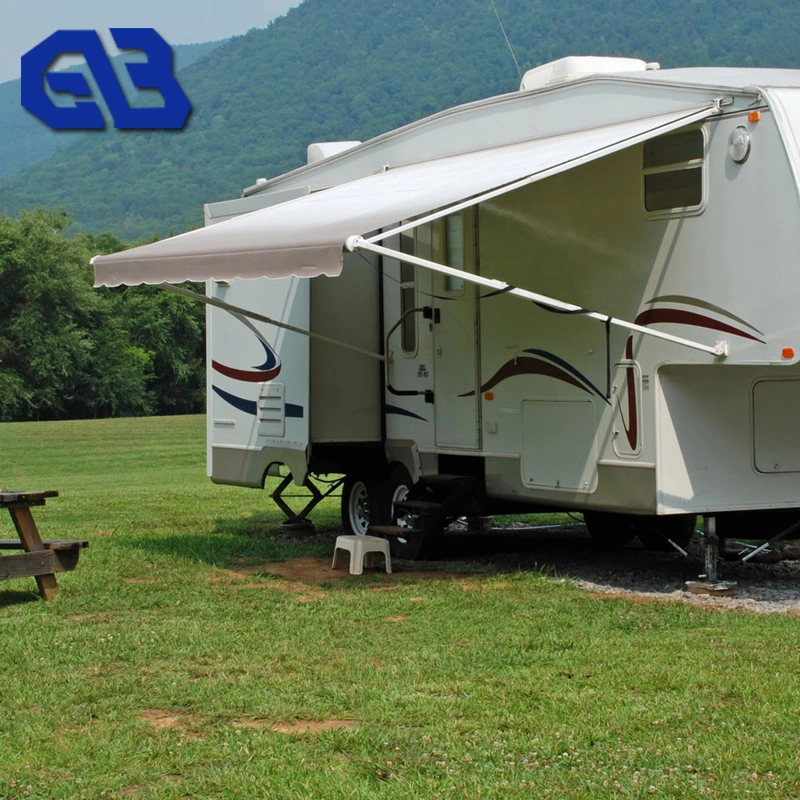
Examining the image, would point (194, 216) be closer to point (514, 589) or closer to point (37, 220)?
point (37, 220)

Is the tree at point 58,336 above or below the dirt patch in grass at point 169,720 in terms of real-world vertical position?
above

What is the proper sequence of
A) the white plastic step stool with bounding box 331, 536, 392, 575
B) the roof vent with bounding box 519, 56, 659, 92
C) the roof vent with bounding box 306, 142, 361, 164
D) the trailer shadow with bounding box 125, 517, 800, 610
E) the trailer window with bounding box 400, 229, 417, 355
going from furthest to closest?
the roof vent with bounding box 306, 142, 361, 164
the trailer window with bounding box 400, 229, 417, 355
the white plastic step stool with bounding box 331, 536, 392, 575
the roof vent with bounding box 519, 56, 659, 92
the trailer shadow with bounding box 125, 517, 800, 610

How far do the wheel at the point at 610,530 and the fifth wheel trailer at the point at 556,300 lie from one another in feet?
0.11

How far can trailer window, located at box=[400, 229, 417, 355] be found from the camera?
10289 mm

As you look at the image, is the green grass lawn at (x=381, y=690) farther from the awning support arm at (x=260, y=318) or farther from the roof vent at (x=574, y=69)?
the roof vent at (x=574, y=69)

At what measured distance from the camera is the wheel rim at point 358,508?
1130 centimetres

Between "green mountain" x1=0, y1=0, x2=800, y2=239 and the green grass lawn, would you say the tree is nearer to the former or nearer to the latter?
the green grass lawn

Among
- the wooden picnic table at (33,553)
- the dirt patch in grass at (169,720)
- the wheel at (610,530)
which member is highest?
the wooden picnic table at (33,553)

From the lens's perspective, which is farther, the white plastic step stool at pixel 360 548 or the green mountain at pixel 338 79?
the green mountain at pixel 338 79

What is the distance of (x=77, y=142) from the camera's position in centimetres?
17438

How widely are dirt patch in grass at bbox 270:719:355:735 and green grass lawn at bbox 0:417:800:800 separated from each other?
0.05 feet

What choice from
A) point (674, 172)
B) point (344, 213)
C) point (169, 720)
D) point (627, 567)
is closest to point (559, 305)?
point (674, 172)

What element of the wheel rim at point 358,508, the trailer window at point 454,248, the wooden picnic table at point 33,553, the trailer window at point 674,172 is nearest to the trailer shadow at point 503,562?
the wheel rim at point 358,508

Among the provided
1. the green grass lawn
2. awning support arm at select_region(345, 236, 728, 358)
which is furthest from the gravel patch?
awning support arm at select_region(345, 236, 728, 358)
